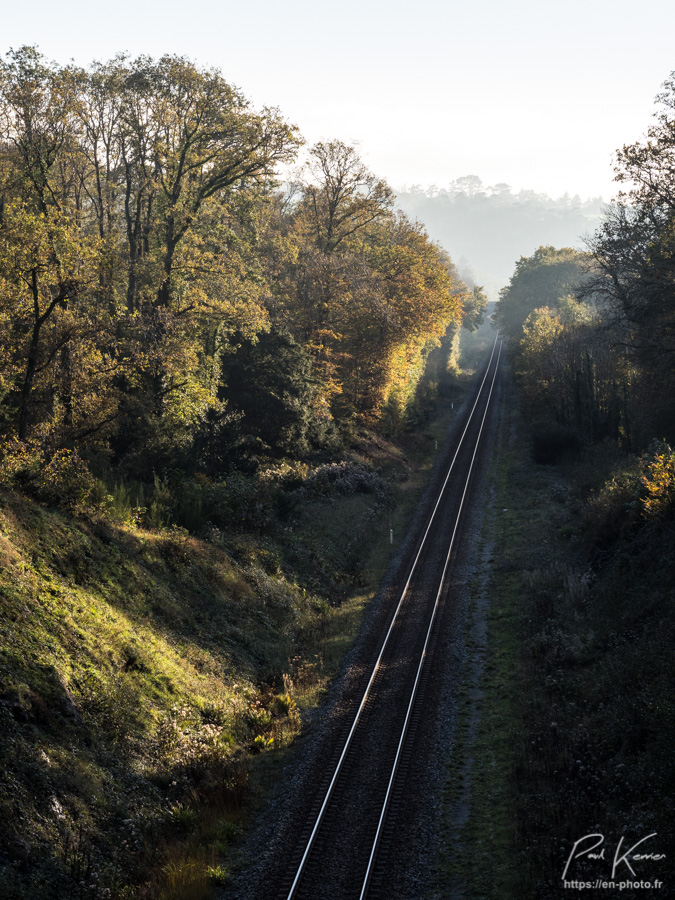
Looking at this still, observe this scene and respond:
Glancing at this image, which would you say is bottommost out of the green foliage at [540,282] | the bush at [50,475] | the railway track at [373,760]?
the railway track at [373,760]

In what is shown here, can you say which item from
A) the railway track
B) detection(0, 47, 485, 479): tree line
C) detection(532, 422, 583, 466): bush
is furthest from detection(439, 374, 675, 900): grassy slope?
detection(532, 422, 583, 466): bush

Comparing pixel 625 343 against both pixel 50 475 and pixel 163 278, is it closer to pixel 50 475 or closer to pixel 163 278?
pixel 163 278

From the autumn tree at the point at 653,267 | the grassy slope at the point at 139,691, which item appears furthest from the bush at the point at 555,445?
the grassy slope at the point at 139,691

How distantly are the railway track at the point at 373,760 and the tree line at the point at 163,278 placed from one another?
387 inches

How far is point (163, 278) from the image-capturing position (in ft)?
82.6

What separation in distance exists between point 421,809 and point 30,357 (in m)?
14.5

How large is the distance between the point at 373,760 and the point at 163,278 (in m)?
19.8

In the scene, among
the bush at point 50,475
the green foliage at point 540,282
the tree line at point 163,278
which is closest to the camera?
the bush at point 50,475

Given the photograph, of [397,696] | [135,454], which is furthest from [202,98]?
[397,696]

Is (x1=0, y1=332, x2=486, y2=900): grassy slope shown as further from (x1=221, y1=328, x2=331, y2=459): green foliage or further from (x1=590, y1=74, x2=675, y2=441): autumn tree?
(x1=590, y1=74, x2=675, y2=441): autumn tree

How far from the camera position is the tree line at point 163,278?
17.2m

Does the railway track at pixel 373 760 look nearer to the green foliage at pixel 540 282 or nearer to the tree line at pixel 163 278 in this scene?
the tree line at pixel 163 278

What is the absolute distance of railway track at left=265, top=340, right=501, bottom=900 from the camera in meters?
10.2

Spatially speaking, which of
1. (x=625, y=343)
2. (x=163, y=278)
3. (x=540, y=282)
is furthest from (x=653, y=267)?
(x=540, y=282)
